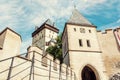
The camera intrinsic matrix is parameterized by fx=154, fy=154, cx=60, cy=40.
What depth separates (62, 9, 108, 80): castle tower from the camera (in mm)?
11922

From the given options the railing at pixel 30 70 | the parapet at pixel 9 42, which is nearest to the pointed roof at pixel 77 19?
the railing at pixel 30 70

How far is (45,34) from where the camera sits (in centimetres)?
4181

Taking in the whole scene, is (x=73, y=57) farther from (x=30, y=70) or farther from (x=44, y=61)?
(x=30, y=70)

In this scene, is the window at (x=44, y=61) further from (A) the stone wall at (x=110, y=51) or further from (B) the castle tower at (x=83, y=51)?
(A) the stone wall at (x=110, y=51)

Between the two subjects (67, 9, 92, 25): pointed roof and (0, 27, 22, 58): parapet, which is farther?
(67, 9, 92, 25): pointed roof

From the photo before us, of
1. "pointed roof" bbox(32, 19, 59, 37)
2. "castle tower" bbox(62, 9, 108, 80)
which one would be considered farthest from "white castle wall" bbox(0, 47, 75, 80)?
"pointed roof" bbox(32, 19, 59, 37)

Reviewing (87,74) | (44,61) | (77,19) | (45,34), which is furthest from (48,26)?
(44,61)

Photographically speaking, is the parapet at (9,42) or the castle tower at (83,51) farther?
the castle tower at (83,51)

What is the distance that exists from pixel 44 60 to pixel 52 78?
1.07 m

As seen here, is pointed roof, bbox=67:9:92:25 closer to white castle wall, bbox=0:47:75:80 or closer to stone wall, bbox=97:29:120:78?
stone wall, bbox=97:29:120:78

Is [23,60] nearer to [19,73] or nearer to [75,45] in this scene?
[19,73]

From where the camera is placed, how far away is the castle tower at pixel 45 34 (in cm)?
4162

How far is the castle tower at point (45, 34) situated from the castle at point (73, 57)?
25055 mm

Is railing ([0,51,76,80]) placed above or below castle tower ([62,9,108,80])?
below
